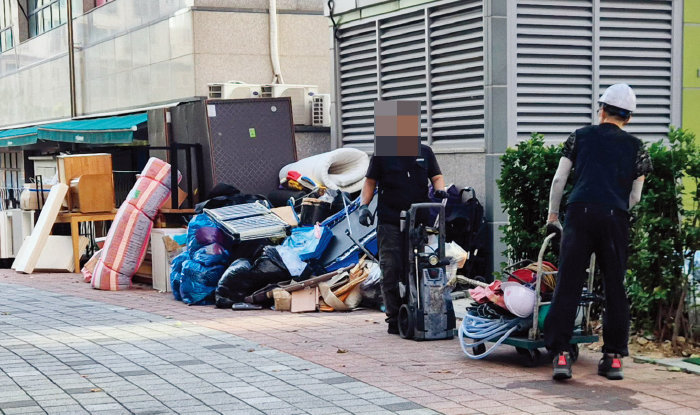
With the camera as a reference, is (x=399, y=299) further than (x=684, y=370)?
Yes

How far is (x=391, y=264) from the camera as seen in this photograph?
865 cm

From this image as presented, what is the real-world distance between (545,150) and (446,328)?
1.69 meters

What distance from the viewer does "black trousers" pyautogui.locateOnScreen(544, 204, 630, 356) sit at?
22.0ft

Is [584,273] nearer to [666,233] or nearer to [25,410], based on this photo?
[666,233]

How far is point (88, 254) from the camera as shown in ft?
53.8

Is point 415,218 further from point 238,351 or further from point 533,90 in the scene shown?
point 533,90

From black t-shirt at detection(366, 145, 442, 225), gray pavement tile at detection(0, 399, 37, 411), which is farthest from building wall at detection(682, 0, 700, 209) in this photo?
gray pavement tile at detection(0, 399, 37, 411)

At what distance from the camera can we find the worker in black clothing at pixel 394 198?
8578 mm

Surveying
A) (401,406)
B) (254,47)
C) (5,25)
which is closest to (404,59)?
(254,47)

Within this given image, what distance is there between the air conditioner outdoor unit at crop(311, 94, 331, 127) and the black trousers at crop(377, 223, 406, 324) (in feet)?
25.5

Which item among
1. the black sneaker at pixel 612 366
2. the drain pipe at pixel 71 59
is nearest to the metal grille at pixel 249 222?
the black sneaker at pixel 612 366

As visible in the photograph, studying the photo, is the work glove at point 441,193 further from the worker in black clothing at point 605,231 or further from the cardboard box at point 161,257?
the cardboard box at point 161,257

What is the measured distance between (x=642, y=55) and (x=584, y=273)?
5.92 metres

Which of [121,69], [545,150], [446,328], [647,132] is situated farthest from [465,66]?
[121,69]
